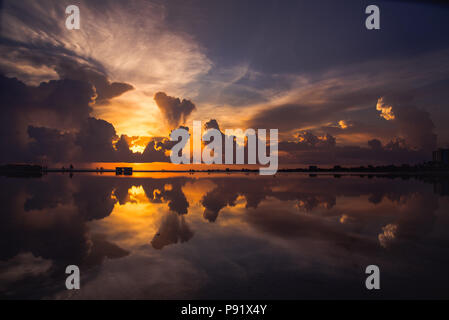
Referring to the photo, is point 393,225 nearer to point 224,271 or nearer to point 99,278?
point 224,271

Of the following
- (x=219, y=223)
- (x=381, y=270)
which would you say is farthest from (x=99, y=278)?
(x=381, y=270)

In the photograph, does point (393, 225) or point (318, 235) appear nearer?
point (318, 235)

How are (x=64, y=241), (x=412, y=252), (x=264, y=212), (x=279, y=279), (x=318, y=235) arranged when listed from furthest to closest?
(x=264, y=212) → (x=318, y=235) → (x=64, y=241) → (x=412, y=252) → (x=279, y=279)

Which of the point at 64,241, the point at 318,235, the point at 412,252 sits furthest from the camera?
the point at 318,235

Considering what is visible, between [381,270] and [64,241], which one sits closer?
[381,270]

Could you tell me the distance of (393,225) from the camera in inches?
523

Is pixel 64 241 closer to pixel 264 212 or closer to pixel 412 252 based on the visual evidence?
pixel 264 212

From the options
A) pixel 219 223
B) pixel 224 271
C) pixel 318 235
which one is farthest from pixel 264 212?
pixel 224 271

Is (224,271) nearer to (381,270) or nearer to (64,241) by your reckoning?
(381,270)
